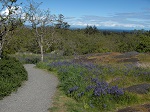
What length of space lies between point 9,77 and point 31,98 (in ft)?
11.2

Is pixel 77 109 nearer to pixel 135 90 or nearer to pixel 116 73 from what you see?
pixel 135 90

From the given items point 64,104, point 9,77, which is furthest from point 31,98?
point 9,77

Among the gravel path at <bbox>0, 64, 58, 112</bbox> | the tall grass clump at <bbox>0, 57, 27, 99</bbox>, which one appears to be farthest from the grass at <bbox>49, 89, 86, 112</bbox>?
the tall grass clump at <bbox>0, 57, 27, 99</bbox>

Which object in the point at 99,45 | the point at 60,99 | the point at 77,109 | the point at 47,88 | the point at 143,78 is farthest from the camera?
the point at 99,45

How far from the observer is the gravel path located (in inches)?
453

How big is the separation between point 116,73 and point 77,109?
892 cm

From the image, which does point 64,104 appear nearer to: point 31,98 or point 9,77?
point 31,98

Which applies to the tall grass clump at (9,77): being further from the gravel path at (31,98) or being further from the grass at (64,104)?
the grass at (64,104)

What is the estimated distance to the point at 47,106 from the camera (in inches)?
464

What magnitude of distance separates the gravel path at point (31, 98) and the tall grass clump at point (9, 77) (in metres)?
0.35

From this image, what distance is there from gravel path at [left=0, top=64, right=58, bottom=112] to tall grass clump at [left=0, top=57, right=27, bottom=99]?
1.16ft

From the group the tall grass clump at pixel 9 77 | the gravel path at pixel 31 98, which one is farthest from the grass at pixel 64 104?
the tall grass clump at pixel 9 77

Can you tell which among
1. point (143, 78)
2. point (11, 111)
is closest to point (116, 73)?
point (143, 78)

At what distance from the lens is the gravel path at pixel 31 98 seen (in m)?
11.5
